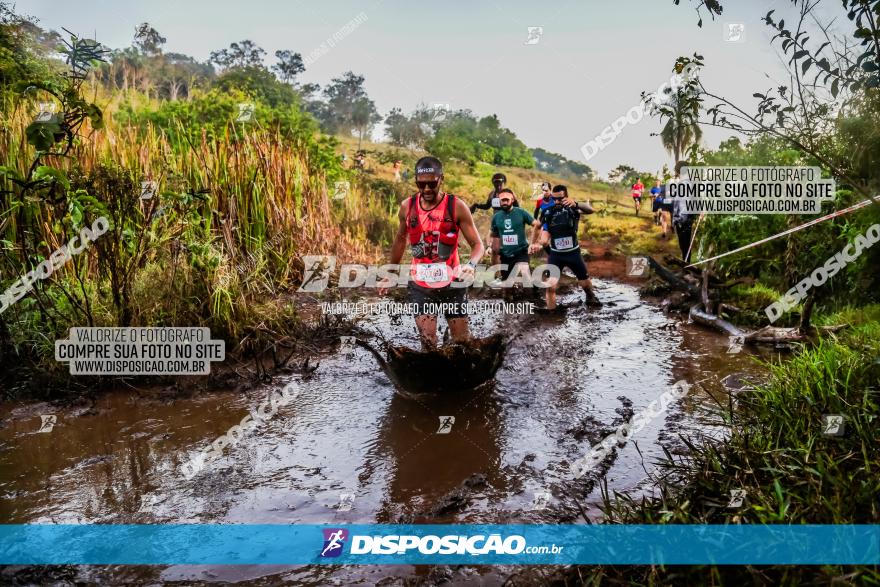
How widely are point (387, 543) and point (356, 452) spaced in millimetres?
1331

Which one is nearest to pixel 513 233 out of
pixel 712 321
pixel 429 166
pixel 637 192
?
pixel 712 321

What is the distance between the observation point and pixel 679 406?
A: 537 centimetres

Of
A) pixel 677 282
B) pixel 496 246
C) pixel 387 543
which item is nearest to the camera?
pixel 387 543

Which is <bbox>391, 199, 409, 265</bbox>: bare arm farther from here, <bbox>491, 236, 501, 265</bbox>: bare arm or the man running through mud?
A: <bbox>491, 236, 501, 265</bbox>: bare arm

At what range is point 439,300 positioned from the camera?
5.79 m

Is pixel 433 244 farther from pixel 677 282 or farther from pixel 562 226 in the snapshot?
pixel 677 282

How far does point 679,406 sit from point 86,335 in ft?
19.7

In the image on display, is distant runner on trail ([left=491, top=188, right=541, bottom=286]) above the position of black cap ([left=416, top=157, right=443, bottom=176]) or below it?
below

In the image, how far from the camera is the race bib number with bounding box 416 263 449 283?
5.68 m

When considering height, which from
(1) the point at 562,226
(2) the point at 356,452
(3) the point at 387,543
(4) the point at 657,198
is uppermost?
(4) the point at 657,198

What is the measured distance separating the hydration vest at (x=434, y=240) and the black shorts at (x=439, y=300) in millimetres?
71

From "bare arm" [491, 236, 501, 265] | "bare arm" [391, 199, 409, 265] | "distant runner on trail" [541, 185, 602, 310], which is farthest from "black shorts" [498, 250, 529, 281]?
"bare arm" [391, 199, 409, 265]

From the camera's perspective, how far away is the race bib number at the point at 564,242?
9305 millimetres

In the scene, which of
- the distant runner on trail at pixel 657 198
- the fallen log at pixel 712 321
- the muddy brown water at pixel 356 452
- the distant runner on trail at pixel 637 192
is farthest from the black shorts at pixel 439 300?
the distant runner on trail at pixel 637 192
